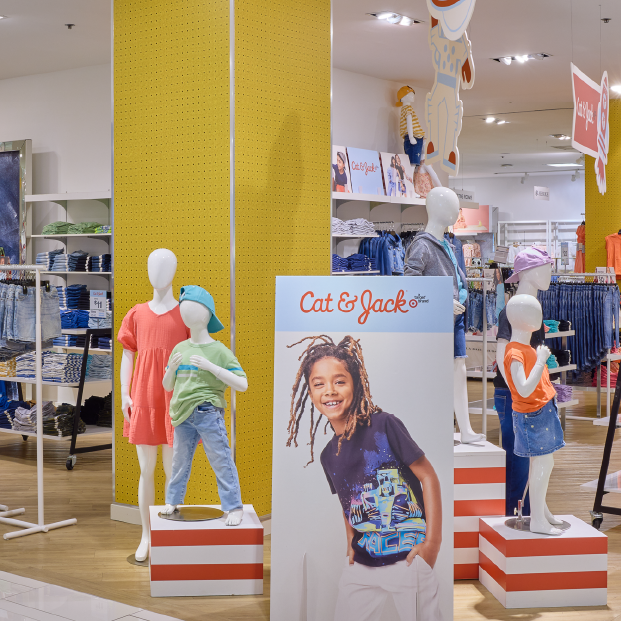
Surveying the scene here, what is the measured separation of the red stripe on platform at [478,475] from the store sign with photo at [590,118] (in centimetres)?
242

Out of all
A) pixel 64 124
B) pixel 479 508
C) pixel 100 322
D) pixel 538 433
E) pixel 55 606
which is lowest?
pixel 55 606

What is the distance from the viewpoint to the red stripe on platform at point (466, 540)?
361 centimetres

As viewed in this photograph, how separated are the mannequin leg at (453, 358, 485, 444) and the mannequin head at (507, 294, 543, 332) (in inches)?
21.6

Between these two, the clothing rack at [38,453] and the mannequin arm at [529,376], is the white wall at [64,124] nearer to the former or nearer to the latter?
the clothing rack at [38,453]

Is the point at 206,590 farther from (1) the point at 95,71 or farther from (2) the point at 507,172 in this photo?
(2) the point at 507,172

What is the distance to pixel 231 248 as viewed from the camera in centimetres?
415

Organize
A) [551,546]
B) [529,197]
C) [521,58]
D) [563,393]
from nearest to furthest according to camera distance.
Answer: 1. [551,546]
2. [563,393]
3. [521,58]
4. [529,197]

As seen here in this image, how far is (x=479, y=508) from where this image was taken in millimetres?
3650

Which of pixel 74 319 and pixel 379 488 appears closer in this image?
pixel 379 488

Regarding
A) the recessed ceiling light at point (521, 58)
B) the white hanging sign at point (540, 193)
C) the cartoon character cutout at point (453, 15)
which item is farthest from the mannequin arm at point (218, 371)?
the white hanging sign at point (540, 193)

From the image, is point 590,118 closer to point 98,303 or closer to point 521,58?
point 521,58

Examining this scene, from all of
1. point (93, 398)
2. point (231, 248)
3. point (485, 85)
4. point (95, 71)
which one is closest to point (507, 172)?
point (485, 85)

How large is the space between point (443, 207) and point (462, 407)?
1.00 metres

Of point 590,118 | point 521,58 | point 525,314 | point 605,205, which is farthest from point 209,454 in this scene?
point 605,205
